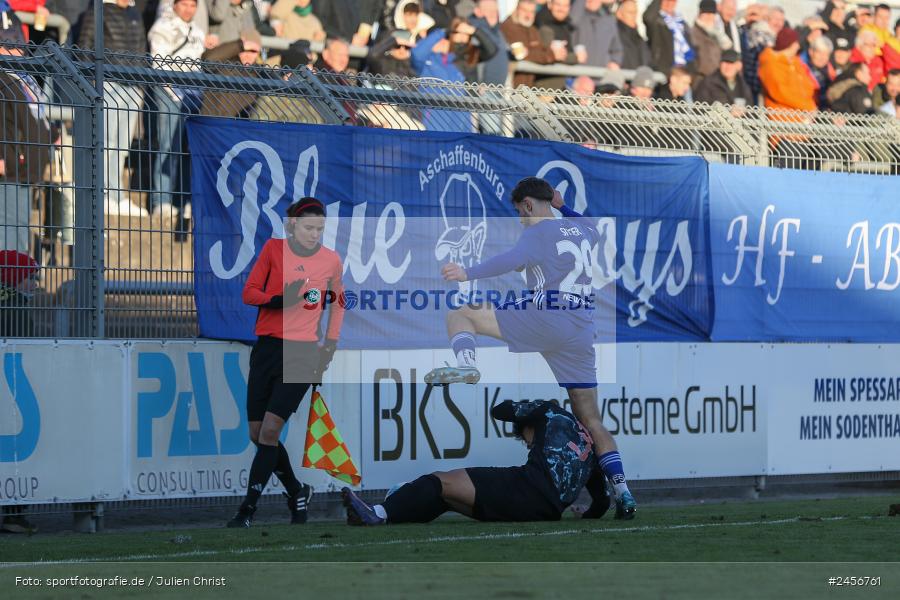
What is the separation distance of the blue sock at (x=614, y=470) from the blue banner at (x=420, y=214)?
230 centimetres

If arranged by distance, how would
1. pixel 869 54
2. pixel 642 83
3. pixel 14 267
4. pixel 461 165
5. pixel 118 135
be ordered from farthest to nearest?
pixel 869 54
pixel 642 83
pixel 461 165
pixel 118 135
pixel 14 267

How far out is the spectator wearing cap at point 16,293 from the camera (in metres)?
10.7

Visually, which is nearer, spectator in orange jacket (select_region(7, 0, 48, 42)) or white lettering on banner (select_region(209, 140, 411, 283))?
white lettering on banner (select_region(209, 140, 411, 283))

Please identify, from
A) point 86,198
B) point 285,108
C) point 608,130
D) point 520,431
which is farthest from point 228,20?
point 520,431

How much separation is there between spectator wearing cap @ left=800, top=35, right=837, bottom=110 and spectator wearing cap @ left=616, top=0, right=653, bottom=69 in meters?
2.74

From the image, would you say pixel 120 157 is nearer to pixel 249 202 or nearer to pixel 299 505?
pixel 249 202

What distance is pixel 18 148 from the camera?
10.7 meters

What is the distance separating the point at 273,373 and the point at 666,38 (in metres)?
11.9

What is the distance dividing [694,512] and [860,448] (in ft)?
12.6

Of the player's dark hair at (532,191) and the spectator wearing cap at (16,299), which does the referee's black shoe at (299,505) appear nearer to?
the spectator wearing cap at (16,299)

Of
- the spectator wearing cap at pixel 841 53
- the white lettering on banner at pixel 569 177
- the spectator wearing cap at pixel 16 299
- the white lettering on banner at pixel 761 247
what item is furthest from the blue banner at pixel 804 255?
the spectator wearing cap at pixel 841 53

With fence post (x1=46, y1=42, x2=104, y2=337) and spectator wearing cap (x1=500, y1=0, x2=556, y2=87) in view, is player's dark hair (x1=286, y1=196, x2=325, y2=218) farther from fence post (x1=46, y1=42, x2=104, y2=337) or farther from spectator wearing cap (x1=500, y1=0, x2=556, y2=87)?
spectator wearing cap (x1=500, y1=0, x2=556, y2=87)

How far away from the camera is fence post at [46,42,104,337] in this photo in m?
11.0

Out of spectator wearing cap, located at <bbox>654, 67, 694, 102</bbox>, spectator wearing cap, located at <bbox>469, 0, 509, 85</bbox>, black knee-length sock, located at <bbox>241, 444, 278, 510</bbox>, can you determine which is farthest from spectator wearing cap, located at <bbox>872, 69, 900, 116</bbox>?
black knee-length sock, located at <bbox>241, 444, 278, 510</bbox>
